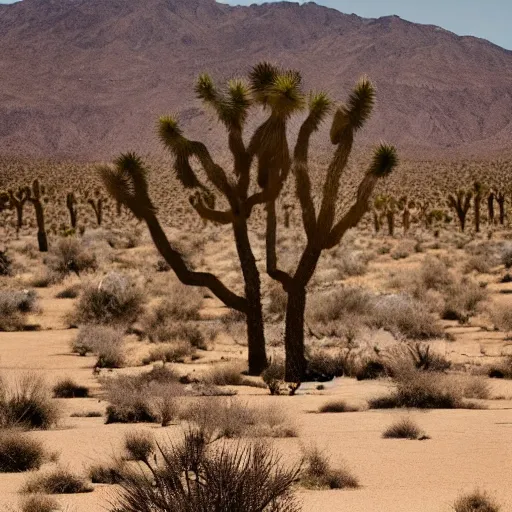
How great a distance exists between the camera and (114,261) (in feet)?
115

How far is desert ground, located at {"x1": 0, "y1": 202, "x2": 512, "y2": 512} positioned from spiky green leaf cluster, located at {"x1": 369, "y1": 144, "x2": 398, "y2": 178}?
2.88 m

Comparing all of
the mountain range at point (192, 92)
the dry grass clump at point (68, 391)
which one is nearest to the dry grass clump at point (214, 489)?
the dry grass clump at point (68, 391)

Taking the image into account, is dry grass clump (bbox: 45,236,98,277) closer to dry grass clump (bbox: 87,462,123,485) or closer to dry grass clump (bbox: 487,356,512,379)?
dry grass clump (bbox: 487,356,512,379)

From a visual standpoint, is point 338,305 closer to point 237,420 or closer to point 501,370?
point 501,370

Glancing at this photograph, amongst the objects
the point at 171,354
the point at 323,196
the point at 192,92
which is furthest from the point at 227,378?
the point at 192,92

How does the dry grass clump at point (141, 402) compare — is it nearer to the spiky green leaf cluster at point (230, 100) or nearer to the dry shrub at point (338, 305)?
the spiky green leaf cluster at point (230, 100)

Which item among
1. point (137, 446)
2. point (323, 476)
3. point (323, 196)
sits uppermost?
point (323, 196)

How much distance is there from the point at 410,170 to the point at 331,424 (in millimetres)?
81176

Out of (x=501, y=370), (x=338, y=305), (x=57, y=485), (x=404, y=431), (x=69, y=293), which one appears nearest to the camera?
(x=57, y=485)

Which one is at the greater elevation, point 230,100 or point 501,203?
point 230,100

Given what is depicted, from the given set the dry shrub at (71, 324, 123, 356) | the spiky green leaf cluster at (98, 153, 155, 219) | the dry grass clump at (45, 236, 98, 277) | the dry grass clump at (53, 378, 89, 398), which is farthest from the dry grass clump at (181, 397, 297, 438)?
the dry grass clump at (45, 236, 98, 277)

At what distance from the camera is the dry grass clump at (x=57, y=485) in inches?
315

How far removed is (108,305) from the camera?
22844 millimetres

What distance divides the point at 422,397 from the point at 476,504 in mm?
5035
